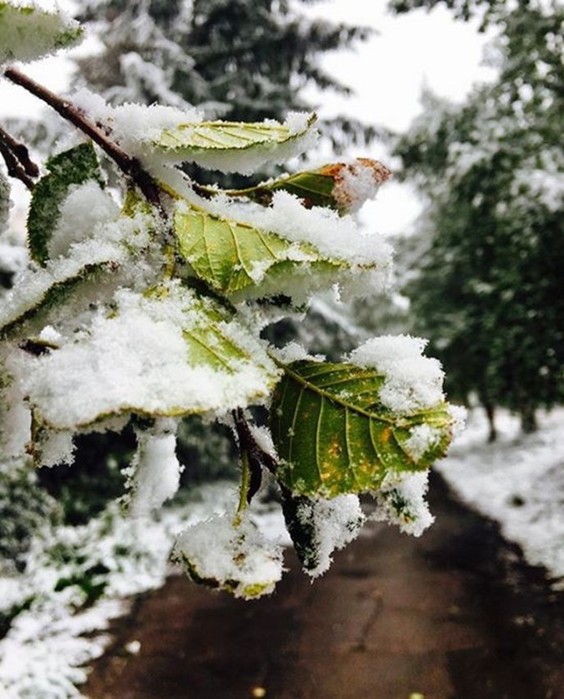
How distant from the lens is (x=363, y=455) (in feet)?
1.36

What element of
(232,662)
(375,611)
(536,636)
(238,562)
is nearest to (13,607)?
(232,662)

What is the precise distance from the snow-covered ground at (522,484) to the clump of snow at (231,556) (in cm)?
441

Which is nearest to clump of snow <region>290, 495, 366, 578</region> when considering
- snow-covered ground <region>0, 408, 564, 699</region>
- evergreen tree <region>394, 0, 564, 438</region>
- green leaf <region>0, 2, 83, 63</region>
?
green leaf <region>0, 2, 83, 63</region>

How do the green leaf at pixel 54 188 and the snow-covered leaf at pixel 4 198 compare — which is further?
the snow-covered leaf at pixel 4 198

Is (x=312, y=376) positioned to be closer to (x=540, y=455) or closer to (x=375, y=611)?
(x=375, y=611)

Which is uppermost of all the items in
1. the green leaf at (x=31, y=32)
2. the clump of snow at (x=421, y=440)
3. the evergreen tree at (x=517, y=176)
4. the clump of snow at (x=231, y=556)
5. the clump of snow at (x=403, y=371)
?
the evergreen tree at (x=517, y=176)

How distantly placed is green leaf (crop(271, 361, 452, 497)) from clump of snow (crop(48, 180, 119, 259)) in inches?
7.4

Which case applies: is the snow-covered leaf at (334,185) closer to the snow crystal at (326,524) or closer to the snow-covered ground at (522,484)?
the snow crystal at (326,524)

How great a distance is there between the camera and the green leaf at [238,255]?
1.42ft

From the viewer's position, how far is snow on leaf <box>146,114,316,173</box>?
0.50m

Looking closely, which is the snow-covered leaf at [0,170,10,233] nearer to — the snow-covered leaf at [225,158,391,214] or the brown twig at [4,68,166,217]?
the brown twig at [4,68,166,217]

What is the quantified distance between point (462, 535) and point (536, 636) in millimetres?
2791

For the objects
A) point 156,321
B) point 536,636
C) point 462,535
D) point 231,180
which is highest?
point 231,180

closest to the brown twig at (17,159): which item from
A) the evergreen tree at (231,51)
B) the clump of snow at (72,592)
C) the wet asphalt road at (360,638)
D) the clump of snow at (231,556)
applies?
the clump of snow at (231,556)
